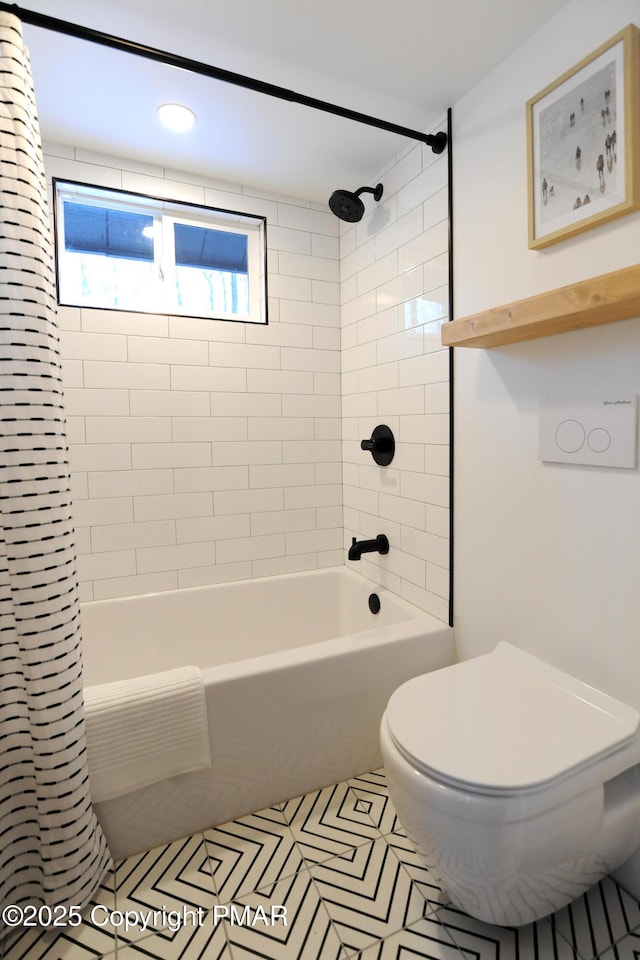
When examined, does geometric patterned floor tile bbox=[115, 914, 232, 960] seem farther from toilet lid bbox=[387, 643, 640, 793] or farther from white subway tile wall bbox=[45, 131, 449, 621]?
white subway tile wall bbox=[45, 131, 449, 621]

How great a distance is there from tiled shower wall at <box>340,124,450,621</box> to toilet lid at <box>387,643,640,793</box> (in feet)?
1.72

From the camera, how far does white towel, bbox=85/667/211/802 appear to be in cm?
138

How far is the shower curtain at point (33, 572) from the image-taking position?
116 centimetres

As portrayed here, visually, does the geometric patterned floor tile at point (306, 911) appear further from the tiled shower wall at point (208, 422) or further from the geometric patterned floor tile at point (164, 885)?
the tiled shower wall at point (208, 422)

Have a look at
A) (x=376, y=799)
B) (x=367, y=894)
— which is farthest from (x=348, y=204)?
(x=367, y=894)

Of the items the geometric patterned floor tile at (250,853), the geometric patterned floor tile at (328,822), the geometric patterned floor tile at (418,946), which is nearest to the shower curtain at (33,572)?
the geometric patterned floor tile at (250,853)

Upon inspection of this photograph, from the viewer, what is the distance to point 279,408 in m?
2.47

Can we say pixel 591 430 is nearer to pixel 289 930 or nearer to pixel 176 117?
pixel 289 930

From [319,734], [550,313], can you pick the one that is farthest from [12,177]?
[319,734]

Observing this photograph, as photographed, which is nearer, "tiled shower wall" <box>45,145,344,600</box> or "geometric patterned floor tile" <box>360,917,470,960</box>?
"geometric patterned floor tile" <box>360,917,470,960</box>

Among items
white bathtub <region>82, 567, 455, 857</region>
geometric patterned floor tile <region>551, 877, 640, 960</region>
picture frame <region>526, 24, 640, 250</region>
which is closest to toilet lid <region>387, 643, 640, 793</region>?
white bathtub <region>82, 567, 455, 857</region>

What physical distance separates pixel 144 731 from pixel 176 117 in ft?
7.01

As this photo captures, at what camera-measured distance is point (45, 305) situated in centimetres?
122

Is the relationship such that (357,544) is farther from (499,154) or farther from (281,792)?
(499,154)
